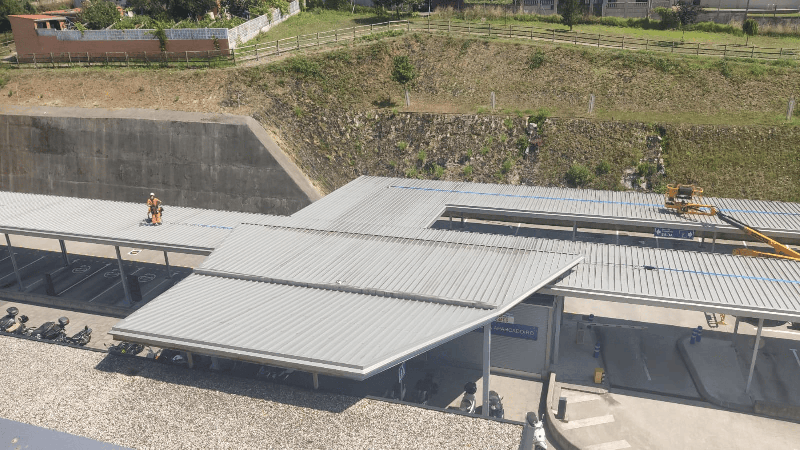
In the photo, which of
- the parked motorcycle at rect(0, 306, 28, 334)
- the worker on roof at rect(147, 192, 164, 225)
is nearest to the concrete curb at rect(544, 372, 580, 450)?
the worker on roof at rect(147, 192, 164, 225)

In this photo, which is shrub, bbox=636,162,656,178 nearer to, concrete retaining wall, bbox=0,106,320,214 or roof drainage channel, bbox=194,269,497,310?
concrete retaining wall, bbox=0,106,320,214

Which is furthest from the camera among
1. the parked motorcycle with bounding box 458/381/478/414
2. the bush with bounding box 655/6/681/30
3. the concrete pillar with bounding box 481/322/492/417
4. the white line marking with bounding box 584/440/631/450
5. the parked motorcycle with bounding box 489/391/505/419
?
the bush with bounding box 655/6/681/30

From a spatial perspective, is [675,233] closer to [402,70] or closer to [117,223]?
[402,70]

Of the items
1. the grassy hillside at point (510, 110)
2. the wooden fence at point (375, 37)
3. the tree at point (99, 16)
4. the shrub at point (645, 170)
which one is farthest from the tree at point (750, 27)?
the tree at point (99, 16)

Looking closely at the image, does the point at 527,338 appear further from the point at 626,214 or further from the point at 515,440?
the point at 626,214

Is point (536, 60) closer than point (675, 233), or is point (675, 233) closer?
point (675, 233)

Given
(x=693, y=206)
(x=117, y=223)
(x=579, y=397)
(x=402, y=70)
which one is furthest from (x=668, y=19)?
(x=117, y=223)
